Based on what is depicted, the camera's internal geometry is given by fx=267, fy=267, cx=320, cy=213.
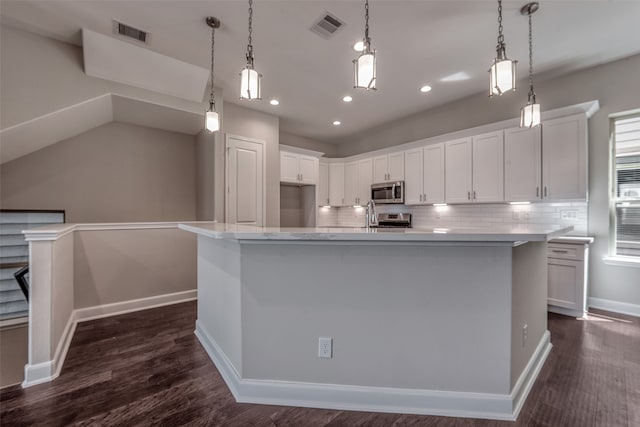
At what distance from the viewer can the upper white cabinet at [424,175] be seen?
4438 millimetres

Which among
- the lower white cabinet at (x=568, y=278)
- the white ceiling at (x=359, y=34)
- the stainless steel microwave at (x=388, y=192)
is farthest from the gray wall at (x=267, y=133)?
the lower white cabinet at (x=568, y=278)

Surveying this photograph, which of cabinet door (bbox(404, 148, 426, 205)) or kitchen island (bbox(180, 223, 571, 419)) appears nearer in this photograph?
kitchen island (bbox(180, 223, 571, 419))

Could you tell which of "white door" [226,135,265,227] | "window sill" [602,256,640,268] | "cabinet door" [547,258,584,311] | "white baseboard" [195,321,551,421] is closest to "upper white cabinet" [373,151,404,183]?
"white door" [226,135,265,227]

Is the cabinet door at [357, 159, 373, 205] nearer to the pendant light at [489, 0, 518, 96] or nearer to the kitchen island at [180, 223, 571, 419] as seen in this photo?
the pendant light at [489, 0, 518, 96]

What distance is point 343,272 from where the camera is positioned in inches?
63.9

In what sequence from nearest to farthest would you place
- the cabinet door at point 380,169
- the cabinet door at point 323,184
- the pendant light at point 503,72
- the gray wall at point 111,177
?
the pendant light at point 503,72 < the gray wall at point 111,177 < the cabinet door at point 380,169 < the cabinet door at point 323,184

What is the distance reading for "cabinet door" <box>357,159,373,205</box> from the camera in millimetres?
5550

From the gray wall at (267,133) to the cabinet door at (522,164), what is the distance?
3576mm

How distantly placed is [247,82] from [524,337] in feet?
8.55

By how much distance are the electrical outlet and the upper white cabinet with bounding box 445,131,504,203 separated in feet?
11.2

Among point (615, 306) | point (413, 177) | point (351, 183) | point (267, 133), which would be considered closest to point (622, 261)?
point (615, 306)

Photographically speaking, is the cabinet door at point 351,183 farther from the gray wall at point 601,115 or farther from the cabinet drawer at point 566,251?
the cabinet drawer at point 566,251

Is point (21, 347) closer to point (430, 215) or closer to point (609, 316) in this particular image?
point (430, 215)

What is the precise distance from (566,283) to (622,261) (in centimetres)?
74
